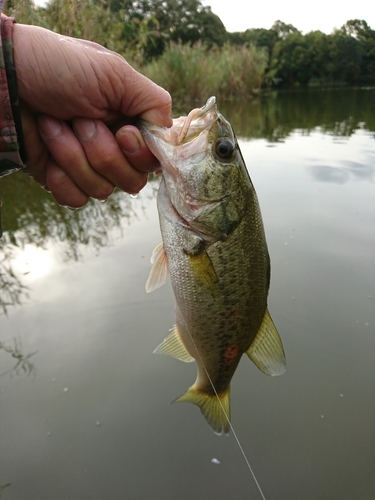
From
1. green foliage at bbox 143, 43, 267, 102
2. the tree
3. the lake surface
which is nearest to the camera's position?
the lake surface

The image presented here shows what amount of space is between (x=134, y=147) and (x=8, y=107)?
49cm

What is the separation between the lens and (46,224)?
473 cm

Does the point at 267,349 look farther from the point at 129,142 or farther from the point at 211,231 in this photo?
the point at 129,142

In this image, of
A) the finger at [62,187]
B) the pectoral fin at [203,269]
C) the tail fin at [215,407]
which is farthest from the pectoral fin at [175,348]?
the finger at [62,187]

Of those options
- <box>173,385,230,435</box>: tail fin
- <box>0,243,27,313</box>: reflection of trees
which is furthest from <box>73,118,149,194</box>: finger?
<box>0,243,27,313</box>: reflection of trees

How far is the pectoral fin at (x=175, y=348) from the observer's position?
205cm

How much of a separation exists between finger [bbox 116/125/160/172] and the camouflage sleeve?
39 cm

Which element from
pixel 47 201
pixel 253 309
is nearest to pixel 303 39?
pixel 47 201

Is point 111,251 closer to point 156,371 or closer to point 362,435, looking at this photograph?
point 156,371

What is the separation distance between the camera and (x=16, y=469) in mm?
2234

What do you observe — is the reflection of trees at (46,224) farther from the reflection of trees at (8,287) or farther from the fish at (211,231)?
the fish at (211,231)

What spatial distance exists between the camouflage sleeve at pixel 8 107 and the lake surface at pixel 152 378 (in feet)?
5.12

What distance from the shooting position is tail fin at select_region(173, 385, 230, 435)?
1.96 metres

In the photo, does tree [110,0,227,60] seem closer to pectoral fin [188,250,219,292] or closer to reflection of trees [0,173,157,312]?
reflection of trees [0,173,157,312]
